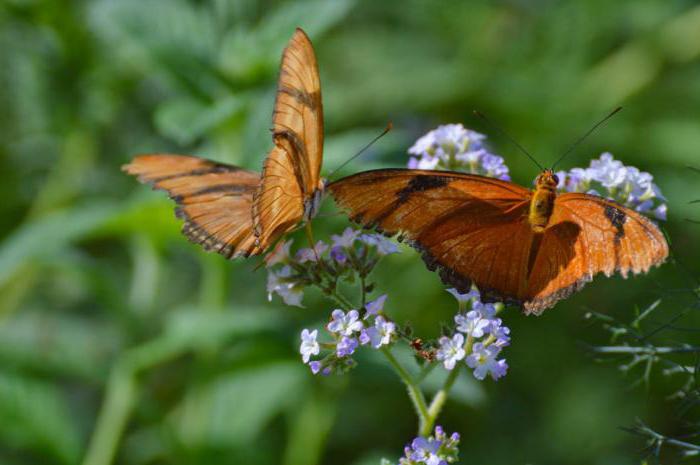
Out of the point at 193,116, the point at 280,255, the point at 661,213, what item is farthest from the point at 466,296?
the point at 193,116

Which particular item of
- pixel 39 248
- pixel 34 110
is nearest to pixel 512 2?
pixel 34 110

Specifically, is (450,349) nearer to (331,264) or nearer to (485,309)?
(485,309)

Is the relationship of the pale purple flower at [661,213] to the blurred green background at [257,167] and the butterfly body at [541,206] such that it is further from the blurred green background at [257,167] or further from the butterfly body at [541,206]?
the blurred green background at [257,167]

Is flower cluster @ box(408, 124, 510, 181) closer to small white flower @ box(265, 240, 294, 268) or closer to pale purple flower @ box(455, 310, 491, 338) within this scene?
small white flower @ box(265, 240, 294, 268)

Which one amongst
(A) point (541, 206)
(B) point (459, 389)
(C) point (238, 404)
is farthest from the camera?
(C) point (238, 404)

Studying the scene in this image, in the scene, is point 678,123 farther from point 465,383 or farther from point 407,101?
point 465,383

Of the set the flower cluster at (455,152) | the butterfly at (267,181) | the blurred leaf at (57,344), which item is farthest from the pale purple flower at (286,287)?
the blurred leaf at (57,344)
